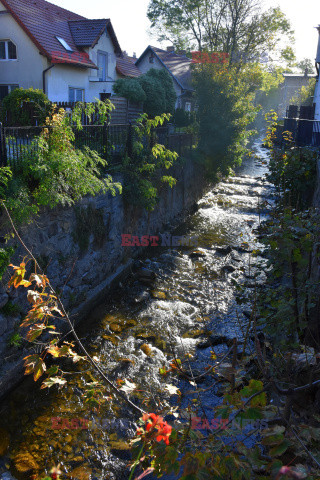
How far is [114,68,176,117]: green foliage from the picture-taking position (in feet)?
53.2

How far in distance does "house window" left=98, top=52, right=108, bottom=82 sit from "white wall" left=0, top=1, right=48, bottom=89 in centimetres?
534

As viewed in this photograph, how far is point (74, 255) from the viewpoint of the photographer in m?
7.71

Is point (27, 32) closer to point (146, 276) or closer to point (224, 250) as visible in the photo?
point (224, 250)

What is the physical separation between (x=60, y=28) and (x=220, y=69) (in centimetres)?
898

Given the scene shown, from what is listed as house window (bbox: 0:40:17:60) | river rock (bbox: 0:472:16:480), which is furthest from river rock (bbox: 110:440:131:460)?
house window (bbox: 0:40:17:60)

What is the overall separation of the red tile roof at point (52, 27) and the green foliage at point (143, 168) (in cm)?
911

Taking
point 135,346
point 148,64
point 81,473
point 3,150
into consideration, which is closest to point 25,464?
point 81,473

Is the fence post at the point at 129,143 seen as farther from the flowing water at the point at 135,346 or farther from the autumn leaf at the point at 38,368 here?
the autumn leaf at the point at 38,368

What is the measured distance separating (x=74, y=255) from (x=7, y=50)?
15.1 meters

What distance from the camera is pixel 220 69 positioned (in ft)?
56.1

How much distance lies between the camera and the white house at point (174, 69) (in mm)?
33906

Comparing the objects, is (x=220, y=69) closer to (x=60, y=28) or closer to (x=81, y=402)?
(x=60, y=28)

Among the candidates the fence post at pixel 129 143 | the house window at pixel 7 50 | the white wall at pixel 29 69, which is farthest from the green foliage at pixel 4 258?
the house window at pixel 7 50

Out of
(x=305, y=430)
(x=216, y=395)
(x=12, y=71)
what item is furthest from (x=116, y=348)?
(x=12, y=71)
